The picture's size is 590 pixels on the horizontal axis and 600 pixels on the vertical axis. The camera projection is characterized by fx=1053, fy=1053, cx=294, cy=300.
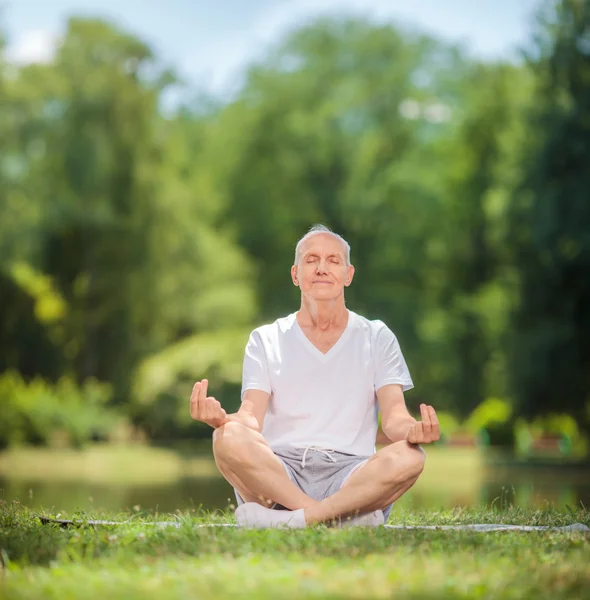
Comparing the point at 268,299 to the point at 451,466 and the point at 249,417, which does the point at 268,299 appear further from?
the point at 249,417

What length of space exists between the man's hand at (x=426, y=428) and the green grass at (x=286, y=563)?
1.50 ft

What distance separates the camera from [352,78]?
36250mm

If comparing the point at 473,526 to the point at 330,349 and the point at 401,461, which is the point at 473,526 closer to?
the point at 401,461

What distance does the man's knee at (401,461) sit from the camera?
5.29 metres

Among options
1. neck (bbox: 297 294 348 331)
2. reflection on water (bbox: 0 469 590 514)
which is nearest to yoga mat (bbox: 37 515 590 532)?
neck (bbox: 297 294 348 331)

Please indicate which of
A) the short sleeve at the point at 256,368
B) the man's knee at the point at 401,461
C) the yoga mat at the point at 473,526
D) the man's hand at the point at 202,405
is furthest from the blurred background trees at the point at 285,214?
the man's hand at the point at 202,405

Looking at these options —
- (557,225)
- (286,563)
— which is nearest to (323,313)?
(286,563)

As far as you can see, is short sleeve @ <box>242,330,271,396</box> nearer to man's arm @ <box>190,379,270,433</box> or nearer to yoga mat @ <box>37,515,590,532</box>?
man's arm @ <box>190,379,270,433</box>

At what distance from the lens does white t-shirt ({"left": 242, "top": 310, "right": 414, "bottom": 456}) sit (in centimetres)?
570

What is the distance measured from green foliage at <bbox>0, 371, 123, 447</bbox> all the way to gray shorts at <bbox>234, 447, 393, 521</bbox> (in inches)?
753

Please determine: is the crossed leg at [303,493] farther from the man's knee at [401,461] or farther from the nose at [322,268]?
the nose at [322,268]

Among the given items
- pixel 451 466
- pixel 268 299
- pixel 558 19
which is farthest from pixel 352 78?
pixel 451 466

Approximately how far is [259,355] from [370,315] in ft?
96.5

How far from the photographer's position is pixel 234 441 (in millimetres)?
5348
